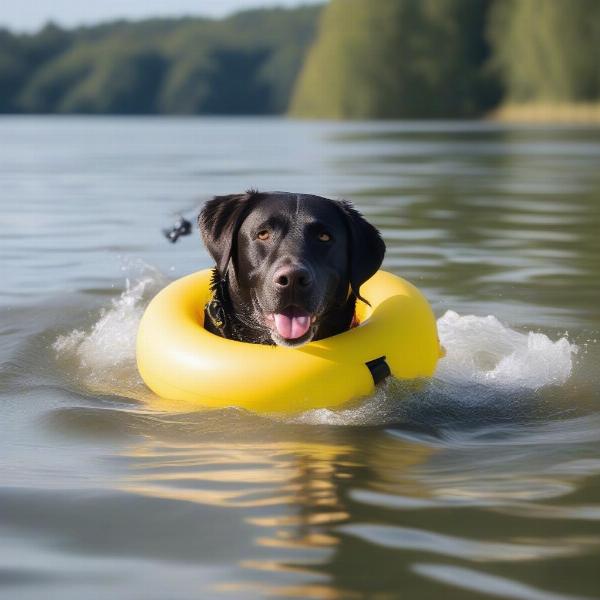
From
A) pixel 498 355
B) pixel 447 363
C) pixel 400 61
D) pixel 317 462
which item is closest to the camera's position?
pixel 317 462

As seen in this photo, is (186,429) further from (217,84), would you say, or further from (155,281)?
(217,84)

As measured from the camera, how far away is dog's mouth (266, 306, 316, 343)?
18.4ft

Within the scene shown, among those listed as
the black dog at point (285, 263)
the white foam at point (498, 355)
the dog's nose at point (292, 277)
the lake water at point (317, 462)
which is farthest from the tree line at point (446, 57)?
the dog's nose at point (292, 277)

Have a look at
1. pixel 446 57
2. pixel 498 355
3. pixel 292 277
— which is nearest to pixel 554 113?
pixel 446 57

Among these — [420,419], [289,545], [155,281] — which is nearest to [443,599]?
[289,545]

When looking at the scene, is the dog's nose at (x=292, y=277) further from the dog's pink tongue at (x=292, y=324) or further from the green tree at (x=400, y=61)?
the green tree at (x=400, y=61)

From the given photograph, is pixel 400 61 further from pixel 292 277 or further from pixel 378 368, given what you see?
pixel 292 277

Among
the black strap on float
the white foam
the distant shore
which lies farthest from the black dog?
the distant shore

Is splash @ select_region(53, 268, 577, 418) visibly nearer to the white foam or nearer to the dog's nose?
the white foam

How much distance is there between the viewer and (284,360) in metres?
5.78

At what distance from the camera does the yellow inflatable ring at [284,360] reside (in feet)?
18.9

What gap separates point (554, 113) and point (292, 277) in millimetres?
80979

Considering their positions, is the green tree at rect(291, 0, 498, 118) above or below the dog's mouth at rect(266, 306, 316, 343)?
above

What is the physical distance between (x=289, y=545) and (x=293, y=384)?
6.77ft
